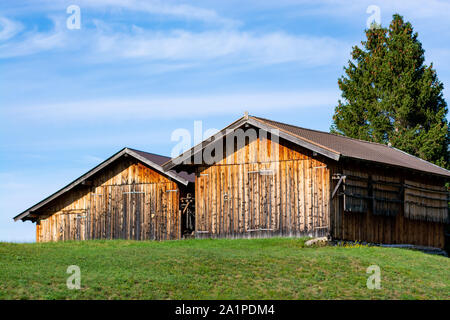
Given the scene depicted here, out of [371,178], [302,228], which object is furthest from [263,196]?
[371,178]

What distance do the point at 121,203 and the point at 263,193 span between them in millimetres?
9671

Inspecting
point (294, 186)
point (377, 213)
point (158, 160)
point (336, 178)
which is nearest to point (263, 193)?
point (294, 186)

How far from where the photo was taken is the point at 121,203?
40094 mm

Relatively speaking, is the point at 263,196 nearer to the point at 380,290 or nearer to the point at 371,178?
the point at 371,178

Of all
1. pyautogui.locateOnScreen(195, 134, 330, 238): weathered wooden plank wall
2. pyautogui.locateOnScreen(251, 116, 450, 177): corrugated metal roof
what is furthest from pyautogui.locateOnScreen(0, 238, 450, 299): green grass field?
pyautogui.locateOnScreen(251, 116, 450, 177): corrugated metal roof

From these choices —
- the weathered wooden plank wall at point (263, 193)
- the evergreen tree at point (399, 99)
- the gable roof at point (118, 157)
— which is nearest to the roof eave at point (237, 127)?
the weathered wooden plank wall at point (263, 193)

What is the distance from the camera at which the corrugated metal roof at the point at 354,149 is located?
34.1 metres

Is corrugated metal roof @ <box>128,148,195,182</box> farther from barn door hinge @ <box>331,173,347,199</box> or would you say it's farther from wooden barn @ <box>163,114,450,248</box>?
barn door hinge @ <box>331,173,347,199</box>

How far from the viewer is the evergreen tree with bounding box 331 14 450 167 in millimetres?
52656

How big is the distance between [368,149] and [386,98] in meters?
15.7

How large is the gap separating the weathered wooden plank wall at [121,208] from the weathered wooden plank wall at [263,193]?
10.4ft

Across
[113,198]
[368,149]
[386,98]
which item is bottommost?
[113,198]

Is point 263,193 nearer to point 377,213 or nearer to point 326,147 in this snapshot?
point 326,147
